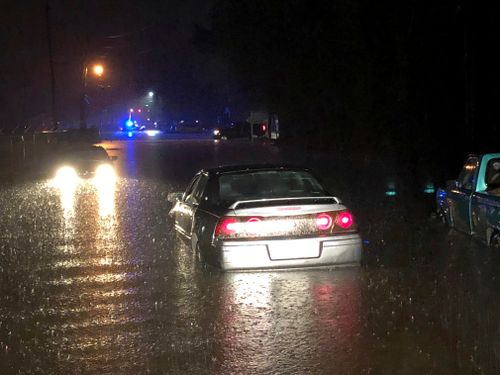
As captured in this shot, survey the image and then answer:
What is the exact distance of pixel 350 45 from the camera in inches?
1447

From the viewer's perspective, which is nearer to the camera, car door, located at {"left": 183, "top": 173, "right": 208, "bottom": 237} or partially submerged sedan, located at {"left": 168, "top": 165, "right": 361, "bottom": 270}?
partially submerged sedan, located at {"left": 168, "top": 165, "right": 361, "bottom": 270}

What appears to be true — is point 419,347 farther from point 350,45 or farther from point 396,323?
point 350,45

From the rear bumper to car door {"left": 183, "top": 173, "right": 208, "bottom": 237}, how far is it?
138 centimetres

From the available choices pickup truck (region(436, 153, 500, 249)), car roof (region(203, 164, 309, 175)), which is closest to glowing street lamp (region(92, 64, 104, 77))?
pickup truck (region(436, 153, 500, 249))

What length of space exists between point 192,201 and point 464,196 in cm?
419

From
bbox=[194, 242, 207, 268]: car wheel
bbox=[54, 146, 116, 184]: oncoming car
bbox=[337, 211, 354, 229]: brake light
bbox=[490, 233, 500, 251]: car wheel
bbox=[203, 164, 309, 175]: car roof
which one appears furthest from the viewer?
bbox=[54, 146, 116, 184]: oncoming car

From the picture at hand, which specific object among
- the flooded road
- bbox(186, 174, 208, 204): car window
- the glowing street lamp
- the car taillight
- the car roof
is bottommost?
the flooded road

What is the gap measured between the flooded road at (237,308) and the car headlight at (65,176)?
1236cm

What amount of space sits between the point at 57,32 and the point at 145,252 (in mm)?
60501

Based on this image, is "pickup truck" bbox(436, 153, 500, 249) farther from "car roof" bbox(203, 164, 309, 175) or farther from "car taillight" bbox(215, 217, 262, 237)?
"car taillight" bbox(215, 217, 262, 237)

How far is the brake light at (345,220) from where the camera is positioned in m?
8.80

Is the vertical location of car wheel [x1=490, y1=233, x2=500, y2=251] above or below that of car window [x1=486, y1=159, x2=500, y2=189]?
below

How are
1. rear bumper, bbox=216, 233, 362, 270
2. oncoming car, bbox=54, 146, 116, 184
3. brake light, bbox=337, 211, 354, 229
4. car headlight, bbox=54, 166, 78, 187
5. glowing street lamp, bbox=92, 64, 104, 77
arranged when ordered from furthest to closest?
glowing street lamp, bbox=92, 64, 104, 77
oncoming car, bbox=54, 146, 116, 184
car headlight, bbox=54, 166, 78, 187
brake light, bbox=337, 211, 354, 229
rear bumper, bbox=216, 233, 362, 270

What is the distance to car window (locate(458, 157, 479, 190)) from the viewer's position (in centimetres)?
1115
